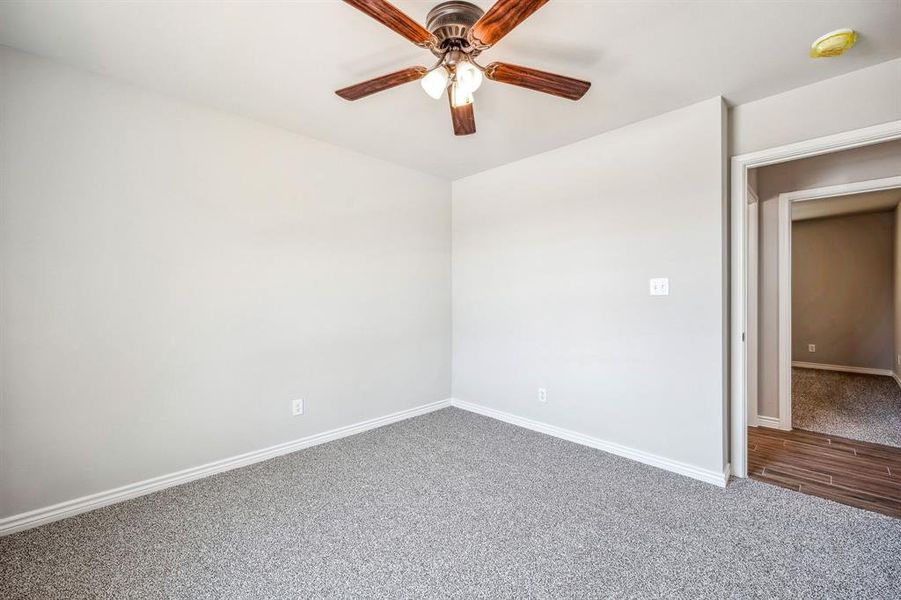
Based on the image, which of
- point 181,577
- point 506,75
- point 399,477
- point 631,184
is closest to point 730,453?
point 631,184

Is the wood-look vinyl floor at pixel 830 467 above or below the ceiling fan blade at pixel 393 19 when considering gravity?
below

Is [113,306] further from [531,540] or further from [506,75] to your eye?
[531,540]

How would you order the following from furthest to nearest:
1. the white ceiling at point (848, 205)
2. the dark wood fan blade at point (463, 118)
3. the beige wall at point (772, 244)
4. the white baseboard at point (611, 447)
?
1. the white ceiling at point (848, 205)
2. the beige wall at point (772, 244)
3. the white baseboard at point (611, 447)
4. the dark wood fan blade at point (463, 118)

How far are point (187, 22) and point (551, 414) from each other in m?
3.44

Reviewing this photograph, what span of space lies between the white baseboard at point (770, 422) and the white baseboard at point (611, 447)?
140cm

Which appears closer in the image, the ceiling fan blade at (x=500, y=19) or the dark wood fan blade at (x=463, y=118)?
the ceiling fan blade at (x=500, y=19)

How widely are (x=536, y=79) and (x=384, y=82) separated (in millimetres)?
703

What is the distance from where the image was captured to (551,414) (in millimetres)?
3336

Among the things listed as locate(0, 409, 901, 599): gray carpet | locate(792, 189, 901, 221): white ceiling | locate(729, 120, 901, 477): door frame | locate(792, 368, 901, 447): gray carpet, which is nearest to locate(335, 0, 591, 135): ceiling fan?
locate(729, 120, 901, 477): door frame

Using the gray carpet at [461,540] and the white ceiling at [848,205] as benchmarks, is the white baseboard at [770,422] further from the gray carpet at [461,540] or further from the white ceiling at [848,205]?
the white ceiling at [848,205]

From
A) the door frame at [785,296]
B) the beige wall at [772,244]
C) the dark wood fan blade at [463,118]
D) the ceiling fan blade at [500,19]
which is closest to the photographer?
the ceiling fan blade at [500,19]

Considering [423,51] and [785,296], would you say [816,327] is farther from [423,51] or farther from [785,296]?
[423,51]

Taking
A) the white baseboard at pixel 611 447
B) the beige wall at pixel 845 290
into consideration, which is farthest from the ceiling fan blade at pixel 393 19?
the beige wall at pixel 845 290

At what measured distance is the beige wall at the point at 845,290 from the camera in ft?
17.7
